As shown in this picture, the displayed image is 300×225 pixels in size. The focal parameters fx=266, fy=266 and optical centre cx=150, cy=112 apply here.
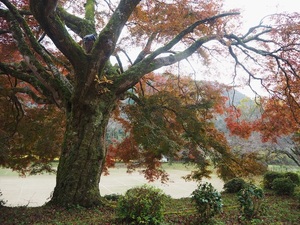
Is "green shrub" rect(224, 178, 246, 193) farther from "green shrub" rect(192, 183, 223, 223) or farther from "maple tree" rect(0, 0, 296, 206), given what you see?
"green shrub" rect(192, 183, 223, 223)

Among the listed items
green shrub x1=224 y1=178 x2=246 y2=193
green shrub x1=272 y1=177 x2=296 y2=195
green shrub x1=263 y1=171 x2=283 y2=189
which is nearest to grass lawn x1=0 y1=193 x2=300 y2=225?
green shrub x1=272 y1=177 x2=296 y2=195

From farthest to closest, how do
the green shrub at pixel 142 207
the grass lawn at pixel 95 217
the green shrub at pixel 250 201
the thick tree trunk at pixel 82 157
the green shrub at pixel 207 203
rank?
the thick tree trunk at pixel 82 157 < the green shrub at pixel 250 201 < the green shrub at pixel 207 203 < the grass lawn at pixel 95 217 < the green shrub at pixel 142 207

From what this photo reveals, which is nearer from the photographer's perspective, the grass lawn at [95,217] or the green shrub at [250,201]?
the grass lawn at [95,217]

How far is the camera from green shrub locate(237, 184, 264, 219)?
4.70 meters

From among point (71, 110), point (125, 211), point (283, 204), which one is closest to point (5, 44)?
point (71, 110)

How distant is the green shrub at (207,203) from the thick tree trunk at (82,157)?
6.62 feet

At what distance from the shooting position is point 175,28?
6625 mm

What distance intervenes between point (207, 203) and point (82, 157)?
7.99ft

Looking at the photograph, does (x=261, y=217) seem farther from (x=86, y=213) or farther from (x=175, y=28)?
(x=175, y=28)

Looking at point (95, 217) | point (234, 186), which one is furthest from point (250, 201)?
point (234, 186)

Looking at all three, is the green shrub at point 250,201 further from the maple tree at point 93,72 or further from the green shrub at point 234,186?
the green shrub at point 234,186

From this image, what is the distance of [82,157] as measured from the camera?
16.7 feet

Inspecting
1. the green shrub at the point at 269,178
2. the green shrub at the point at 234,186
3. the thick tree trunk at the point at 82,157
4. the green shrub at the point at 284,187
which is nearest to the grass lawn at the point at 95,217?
the thick tree trunk at the point at 82,157

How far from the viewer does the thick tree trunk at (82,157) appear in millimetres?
4977
